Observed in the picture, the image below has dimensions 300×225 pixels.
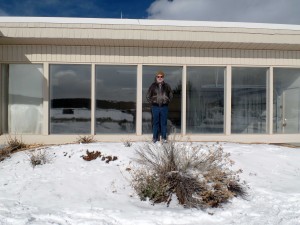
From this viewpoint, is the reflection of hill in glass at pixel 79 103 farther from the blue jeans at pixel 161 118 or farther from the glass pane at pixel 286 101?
the glass pane at pixel 286 101

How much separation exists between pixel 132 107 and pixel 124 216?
452cm

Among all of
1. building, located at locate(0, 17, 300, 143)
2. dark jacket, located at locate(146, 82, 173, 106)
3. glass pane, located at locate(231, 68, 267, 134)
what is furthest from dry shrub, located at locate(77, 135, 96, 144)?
glass pane, located at locate(231, 68, 267, 134)

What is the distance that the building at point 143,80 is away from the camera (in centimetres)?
752

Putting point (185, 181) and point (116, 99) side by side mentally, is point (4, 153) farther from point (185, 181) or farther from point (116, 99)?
point (185, 181)

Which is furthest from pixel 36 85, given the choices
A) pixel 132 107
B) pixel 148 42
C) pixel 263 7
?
pixel 263 7

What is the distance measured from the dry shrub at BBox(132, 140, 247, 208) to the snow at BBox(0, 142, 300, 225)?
0.15 meters

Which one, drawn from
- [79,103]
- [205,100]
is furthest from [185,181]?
[79,103]

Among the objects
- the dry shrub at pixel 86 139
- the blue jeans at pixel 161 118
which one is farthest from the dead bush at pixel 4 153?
the blue jeans at pixel 161 118

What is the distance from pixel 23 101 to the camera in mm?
7875

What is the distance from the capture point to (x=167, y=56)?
→ 7.90 metres

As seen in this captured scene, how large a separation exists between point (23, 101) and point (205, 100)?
5223mm

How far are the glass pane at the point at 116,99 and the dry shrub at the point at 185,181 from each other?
315 cm

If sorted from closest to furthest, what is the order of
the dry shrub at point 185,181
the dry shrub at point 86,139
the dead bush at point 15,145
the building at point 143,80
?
the dry shrub at point 185,181
the dead bush at point 15,145
the dry shrub at point 86,139
the building at point 143,80

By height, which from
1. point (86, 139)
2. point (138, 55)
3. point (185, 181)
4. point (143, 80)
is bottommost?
point (185, 181)
